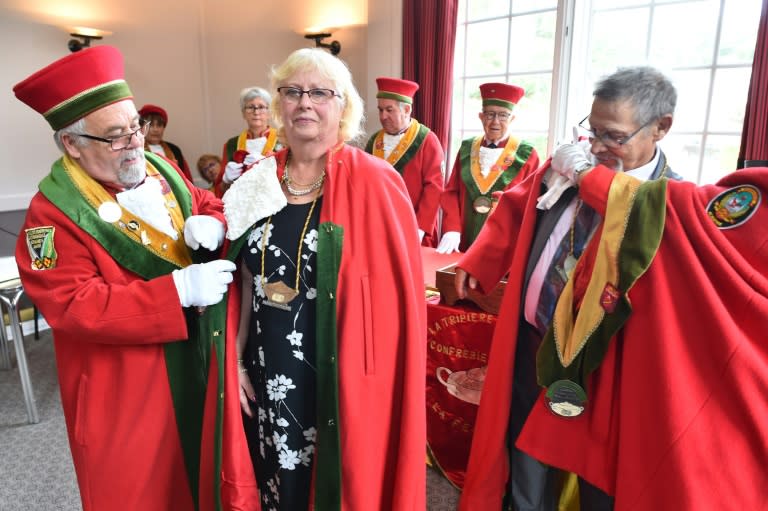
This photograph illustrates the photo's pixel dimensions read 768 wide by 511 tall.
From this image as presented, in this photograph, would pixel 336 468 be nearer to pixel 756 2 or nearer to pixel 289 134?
pixel 289 134

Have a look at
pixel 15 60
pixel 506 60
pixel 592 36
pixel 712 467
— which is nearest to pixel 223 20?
pixel 15 60

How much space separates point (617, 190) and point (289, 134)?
86 centimetres

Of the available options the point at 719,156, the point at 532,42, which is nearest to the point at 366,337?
the point at 719,156

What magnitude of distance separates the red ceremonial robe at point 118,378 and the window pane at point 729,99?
11.0 feet

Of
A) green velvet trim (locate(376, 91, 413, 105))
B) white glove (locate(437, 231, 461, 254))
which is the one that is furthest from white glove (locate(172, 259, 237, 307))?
green velvet trim (locate(376, 91, 413, 105))

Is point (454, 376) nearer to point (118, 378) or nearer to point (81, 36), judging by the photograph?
Answer: point (118, 378)

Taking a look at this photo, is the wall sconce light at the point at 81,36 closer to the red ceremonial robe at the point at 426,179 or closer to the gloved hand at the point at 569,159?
the red ceremonial robe at the point at 426,179

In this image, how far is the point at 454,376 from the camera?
203 centimetres

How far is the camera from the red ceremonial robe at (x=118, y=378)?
4.08 ft

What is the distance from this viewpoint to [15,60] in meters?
4.73

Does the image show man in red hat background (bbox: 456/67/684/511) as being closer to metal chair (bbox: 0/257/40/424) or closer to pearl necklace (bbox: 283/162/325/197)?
pearl necklace (bbox: 283/162/325/197)

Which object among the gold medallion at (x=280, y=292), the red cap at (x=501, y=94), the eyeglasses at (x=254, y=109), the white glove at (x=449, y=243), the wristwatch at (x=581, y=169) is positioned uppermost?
the red cap at (x=501, y=94)

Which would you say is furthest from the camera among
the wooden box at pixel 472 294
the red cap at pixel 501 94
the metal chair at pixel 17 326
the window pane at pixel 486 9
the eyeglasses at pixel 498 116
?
the window pane at pixel 486 9

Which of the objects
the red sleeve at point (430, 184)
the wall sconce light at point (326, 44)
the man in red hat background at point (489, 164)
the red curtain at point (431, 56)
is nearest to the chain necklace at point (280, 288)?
the man in red hat background at point (489, 164)
